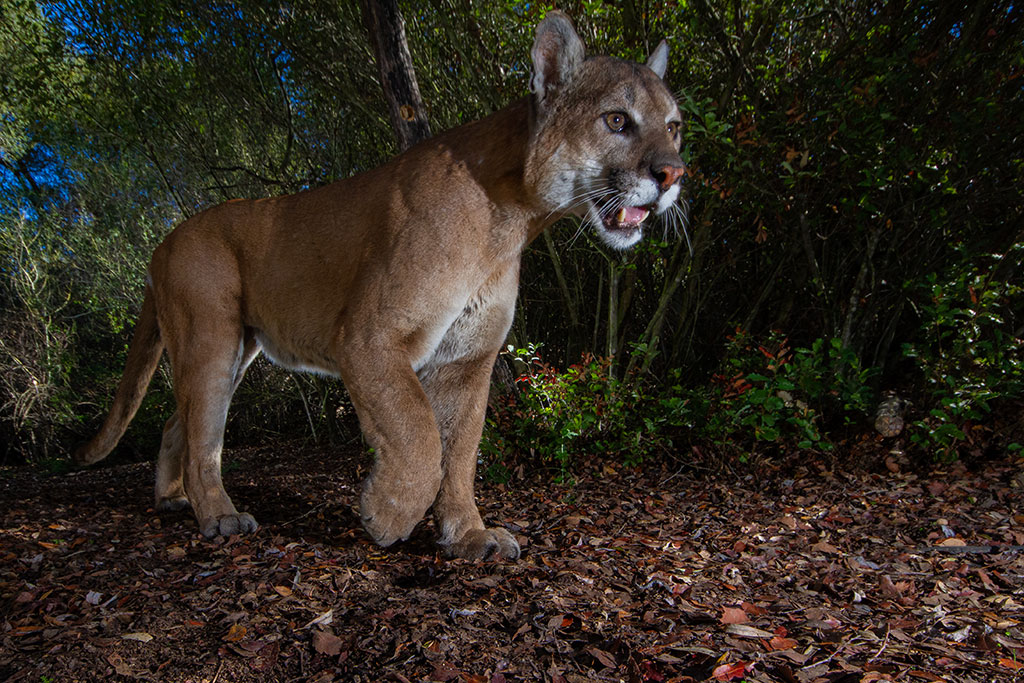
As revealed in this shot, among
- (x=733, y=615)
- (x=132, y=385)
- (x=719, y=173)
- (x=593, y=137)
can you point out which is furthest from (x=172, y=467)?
(x=719, y=173)

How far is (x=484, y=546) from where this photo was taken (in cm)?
328

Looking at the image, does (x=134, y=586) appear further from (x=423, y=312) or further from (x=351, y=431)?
(x=351, y=431)

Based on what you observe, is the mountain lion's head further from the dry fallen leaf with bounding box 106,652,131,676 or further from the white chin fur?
the dry fallen leaf with bounding box 106,652,131,676

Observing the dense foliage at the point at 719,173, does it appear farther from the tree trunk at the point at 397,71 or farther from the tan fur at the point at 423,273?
the tan fur at the point at 423,273

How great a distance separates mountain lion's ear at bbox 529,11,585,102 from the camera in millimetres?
3062

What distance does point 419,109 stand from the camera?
4637mm

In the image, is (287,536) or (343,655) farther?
(287,536)

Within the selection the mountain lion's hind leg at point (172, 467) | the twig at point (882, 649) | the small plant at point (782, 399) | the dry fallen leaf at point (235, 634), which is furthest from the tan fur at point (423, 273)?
the small plant at point (782, 399)

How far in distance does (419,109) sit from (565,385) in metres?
1.93

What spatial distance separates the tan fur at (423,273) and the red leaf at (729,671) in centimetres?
119

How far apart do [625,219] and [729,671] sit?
1.69m

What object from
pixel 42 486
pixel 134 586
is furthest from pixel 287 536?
pixel 42 486

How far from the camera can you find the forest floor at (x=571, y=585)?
7.94 feet

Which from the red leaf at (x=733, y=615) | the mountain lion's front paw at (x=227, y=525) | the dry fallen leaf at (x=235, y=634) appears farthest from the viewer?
the mountain lion's front paw at (x=227, y=525)
